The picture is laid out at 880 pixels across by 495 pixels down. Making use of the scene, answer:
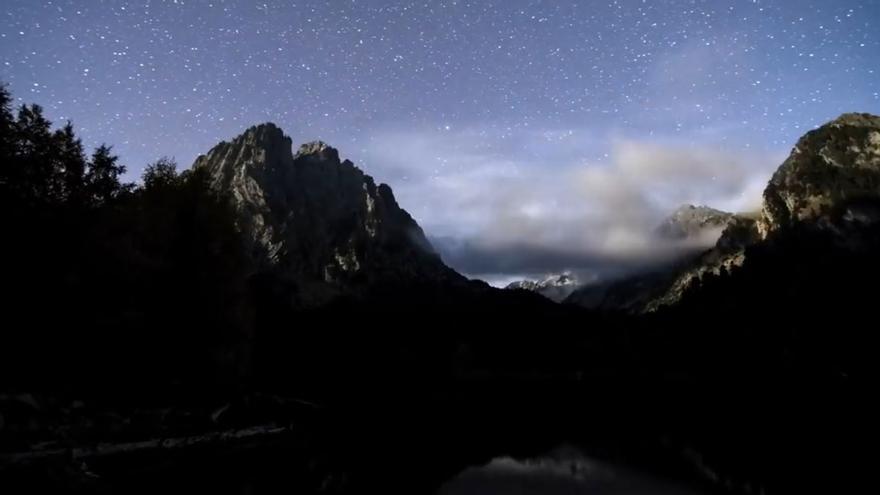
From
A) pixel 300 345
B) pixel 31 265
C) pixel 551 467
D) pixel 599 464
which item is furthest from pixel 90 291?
pixel 300 345

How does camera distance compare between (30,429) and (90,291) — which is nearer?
(30,429)

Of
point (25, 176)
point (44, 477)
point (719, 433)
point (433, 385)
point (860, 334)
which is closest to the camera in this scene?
point (44, 477)

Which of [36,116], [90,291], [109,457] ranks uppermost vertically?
[36,116]

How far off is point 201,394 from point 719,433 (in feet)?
187

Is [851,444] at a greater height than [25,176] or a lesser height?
lesser

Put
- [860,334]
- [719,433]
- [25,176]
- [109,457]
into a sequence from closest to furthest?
1. [109,457]
2. [25,176]
3. [719,433]
4. [860,334]

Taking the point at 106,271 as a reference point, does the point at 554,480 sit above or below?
below

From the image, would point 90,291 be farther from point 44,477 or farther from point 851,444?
point 851,444

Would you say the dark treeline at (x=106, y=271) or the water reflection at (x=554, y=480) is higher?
the dark treeline at (x=106, y=271)

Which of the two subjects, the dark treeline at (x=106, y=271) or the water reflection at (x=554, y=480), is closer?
the water reflection at (x=554, y=480)

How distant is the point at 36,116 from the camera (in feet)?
215

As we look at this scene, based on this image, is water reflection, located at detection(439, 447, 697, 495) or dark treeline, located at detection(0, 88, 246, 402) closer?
water reflection, located at detection(439, 447, 697, 495)

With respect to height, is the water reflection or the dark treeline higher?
the dark treeline

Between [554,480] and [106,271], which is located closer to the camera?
[554,480]
